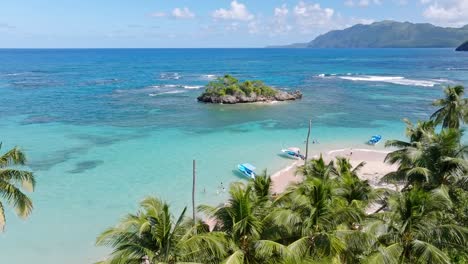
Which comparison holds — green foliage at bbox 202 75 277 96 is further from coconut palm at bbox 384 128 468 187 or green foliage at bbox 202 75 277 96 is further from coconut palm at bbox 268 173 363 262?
coconut palm at bbox 268 173 363 262

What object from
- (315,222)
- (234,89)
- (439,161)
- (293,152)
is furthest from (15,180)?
(234,89)

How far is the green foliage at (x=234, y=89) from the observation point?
2557 inches

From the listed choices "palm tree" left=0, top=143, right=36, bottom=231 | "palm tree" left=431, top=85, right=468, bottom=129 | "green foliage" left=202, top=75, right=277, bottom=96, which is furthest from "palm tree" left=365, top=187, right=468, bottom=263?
"green foliage" left=202, top=75, right=277, bottom=96

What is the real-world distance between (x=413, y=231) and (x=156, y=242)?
24.3 feet

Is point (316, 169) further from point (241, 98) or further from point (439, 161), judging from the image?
point (241, 98)

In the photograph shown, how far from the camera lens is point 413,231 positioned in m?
11.0

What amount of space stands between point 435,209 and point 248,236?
5.88 metres

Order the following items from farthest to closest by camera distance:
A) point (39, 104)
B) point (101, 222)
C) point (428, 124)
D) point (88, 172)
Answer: point (39, 104) < point (88, 172) < point (101, 222) < point (428, 124)

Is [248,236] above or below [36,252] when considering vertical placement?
above

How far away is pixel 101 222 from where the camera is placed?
78.5ft

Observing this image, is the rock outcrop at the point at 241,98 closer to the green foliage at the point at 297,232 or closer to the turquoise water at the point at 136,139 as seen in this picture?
the turquoise water at the point at 136,139

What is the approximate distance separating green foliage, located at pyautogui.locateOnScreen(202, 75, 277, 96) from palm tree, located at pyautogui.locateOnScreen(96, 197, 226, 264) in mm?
55105

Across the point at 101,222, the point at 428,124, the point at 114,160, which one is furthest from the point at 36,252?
the point at 428,124

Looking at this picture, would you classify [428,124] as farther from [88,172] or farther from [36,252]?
[88,172]
